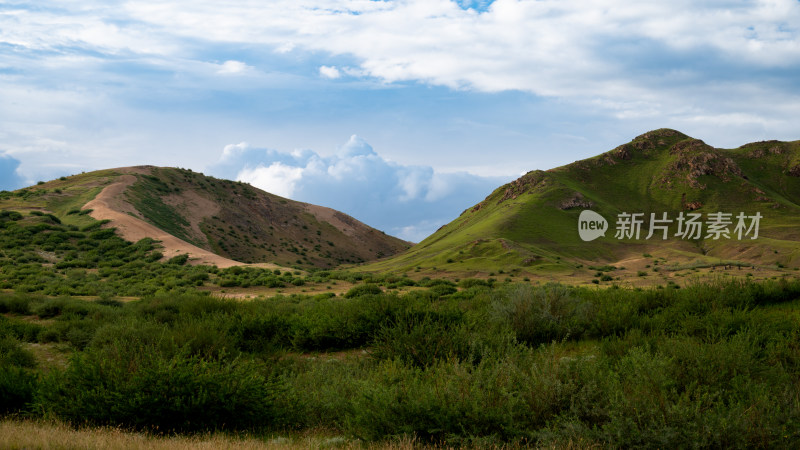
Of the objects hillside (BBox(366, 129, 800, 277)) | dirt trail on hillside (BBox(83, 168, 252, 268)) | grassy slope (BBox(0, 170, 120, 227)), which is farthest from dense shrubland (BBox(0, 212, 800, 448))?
grassy slope (BBox(0, 170, 120, 227))

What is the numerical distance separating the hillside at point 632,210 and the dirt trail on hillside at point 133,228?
2732 cm

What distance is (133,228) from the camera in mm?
54656

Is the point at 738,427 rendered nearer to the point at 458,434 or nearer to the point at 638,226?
the point at 458,434

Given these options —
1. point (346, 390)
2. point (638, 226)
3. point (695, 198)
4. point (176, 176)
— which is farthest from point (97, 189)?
point (695, 198)

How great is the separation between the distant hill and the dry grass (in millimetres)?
40972

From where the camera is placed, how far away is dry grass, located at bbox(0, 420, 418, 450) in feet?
19.5

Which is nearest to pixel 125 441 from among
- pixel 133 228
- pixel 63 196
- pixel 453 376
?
pixel 453 376

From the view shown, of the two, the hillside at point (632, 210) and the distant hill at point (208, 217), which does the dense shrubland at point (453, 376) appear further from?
the hillside at point (632, 210)

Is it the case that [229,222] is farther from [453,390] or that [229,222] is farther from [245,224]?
[453,390]

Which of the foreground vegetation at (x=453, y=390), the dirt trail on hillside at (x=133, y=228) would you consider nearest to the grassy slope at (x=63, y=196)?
the dirt trail on hillside at (x=133, y=228)

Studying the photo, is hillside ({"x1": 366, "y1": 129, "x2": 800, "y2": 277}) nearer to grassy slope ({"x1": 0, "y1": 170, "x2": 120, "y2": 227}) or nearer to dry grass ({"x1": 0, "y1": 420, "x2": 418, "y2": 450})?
grassy slope ({"x1": 0, "y1": 170, "x2": 120, "y2": 227})

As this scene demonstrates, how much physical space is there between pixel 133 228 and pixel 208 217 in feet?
77.4

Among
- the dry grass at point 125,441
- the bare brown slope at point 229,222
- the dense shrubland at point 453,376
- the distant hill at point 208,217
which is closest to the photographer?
the dry grass at point 125,441

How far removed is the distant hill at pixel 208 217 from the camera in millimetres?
58281
